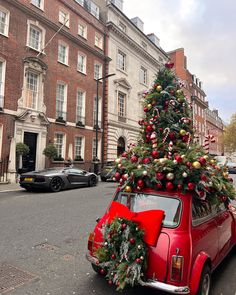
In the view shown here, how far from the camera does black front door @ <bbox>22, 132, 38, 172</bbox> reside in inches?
680

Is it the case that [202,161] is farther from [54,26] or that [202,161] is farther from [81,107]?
[81,107]

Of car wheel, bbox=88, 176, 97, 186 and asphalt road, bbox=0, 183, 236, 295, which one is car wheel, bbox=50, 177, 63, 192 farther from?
asphalt road, bbox=0, 183, 236, 295

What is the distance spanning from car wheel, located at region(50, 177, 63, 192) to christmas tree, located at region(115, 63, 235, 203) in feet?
27.1

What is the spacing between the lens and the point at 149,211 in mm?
3107

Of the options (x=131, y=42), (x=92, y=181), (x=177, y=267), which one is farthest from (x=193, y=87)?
(x=177, y=267)

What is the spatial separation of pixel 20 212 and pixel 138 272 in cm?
578

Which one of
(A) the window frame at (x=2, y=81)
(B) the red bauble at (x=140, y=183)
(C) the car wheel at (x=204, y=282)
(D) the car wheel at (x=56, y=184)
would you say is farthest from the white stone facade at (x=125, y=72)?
(C) the car wheel at (x=204, y=282)

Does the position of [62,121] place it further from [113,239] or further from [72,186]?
[113,239]

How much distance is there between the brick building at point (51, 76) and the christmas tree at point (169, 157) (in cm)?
1293

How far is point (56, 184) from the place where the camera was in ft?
40.0

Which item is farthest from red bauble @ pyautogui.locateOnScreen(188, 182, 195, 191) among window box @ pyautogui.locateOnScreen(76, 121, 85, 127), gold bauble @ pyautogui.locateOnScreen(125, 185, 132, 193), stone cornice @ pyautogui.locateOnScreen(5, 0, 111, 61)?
window box @ pyautogui.locateOnScreen(76, 121, 85, 127)

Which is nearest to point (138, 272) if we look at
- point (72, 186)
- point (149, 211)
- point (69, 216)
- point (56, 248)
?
point (149, 211)

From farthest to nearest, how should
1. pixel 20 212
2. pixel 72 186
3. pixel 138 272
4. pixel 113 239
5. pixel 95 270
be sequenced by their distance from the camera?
1. pixel 72 186
2. pixel 20 212
3. pixel 95 270
4. pixel 113 239
5. pixel 138 272

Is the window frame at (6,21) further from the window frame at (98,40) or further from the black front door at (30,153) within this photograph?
the window frame at (98,40)
